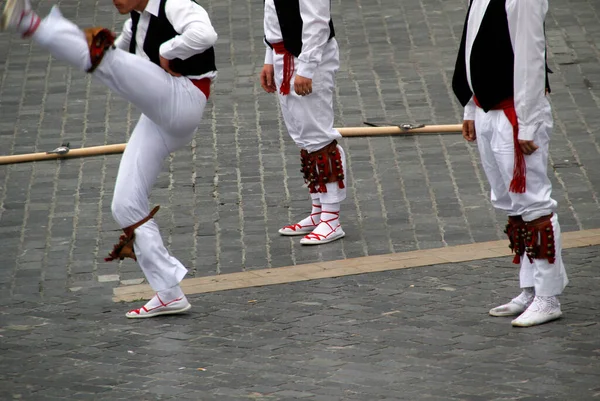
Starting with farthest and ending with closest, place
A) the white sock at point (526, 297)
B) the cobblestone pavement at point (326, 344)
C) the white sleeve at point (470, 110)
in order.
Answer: the white sock at point (526, 297) → the white sleeve at point (470, 110) → the cobblestone pavement at point (326, 344)

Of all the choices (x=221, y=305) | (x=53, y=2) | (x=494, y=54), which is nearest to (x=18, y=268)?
(x=221, y=305)

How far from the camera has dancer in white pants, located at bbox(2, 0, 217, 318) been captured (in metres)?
6.34

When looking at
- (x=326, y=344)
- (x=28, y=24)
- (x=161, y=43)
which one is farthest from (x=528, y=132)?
(x=28, y=24)

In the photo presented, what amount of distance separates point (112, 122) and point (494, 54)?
4.89 meters

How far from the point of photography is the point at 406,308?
6.79 meters

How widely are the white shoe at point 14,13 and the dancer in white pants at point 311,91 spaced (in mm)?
2173

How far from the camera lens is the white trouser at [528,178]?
619 centimetres

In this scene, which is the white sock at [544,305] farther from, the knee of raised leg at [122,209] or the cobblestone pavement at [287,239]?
the knee of raised leg at [122,209]

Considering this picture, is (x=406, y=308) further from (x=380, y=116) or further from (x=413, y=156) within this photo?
(x=380, y=116)

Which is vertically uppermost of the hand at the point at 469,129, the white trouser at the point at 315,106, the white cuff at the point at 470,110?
the white cuff at the point at 470,110

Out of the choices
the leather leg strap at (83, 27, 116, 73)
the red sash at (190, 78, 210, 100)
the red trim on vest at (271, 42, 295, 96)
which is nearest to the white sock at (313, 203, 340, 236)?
the red trim on vest at (271, 42, 295, 96)

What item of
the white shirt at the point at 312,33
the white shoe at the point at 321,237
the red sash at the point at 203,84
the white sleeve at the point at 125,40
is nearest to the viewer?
the red sash at the point at 203,84

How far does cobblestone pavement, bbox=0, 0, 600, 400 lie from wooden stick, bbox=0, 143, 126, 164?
0.06m

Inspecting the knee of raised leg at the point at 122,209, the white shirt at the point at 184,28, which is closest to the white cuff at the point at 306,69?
the white shirt at the point at 184,28
